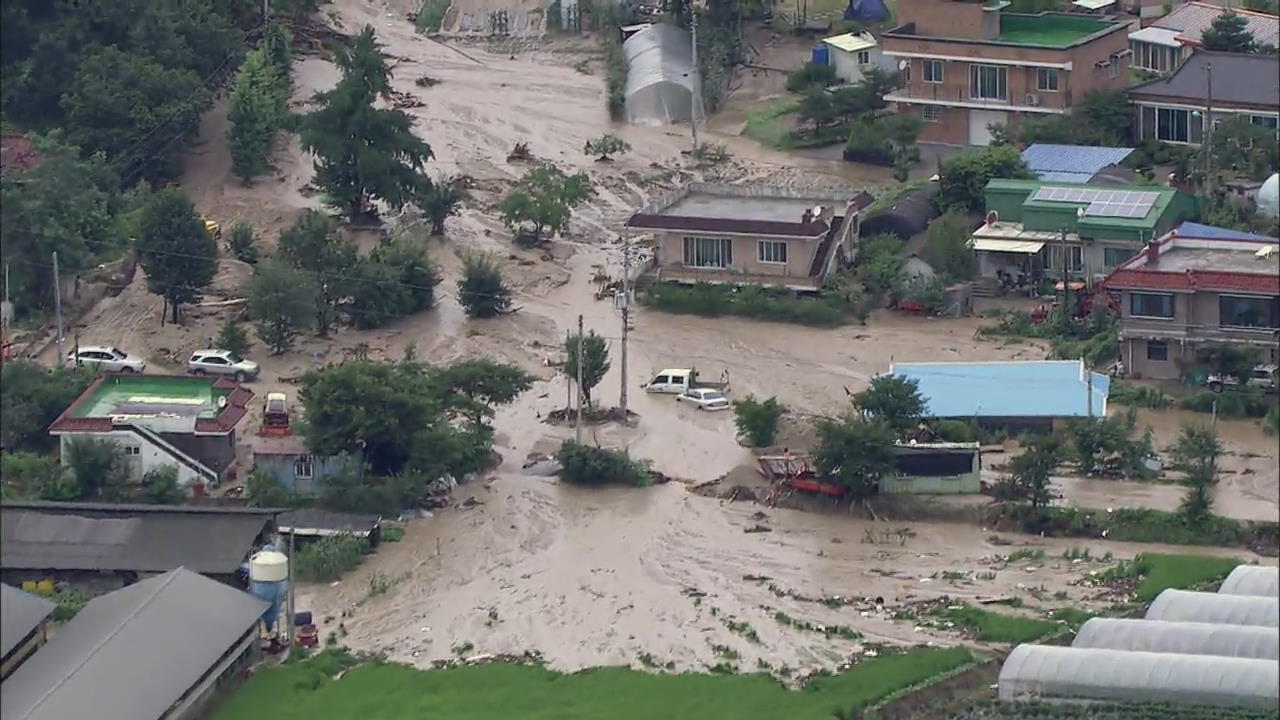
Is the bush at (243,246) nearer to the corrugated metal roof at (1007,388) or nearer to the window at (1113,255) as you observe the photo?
the corrugated metal roof at (1007,388)

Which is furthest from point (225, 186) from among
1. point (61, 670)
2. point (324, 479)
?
point (61, 670)

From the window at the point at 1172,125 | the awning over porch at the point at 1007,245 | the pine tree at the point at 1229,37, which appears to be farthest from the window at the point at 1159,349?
the pine tree at the point at 1229,37

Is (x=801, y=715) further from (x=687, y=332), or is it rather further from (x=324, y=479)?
(x=687, y=332)

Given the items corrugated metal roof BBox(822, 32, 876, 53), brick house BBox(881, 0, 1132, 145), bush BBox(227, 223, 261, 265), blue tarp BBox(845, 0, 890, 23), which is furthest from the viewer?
blue tarp BBox(845, 0, 890, 23)

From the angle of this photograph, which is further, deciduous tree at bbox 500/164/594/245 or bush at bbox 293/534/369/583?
deciduous tree at bbox 500/164/594/245

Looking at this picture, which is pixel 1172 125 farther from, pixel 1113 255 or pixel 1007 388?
pixel 1007 388

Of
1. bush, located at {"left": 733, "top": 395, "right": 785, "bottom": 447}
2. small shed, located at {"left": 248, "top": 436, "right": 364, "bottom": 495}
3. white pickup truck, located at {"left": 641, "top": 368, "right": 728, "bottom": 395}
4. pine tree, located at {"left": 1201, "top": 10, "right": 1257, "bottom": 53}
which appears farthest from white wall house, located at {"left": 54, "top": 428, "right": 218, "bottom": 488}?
pine tree, located at {"left": 1201, "top": 10, "right": 1257, "bottom": 53}

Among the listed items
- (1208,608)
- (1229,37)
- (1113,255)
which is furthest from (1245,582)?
(1229,37)

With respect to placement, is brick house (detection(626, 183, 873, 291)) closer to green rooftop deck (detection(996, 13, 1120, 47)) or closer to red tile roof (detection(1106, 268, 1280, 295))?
green rooftop deck (detection(996, 13, 1120, 47))
